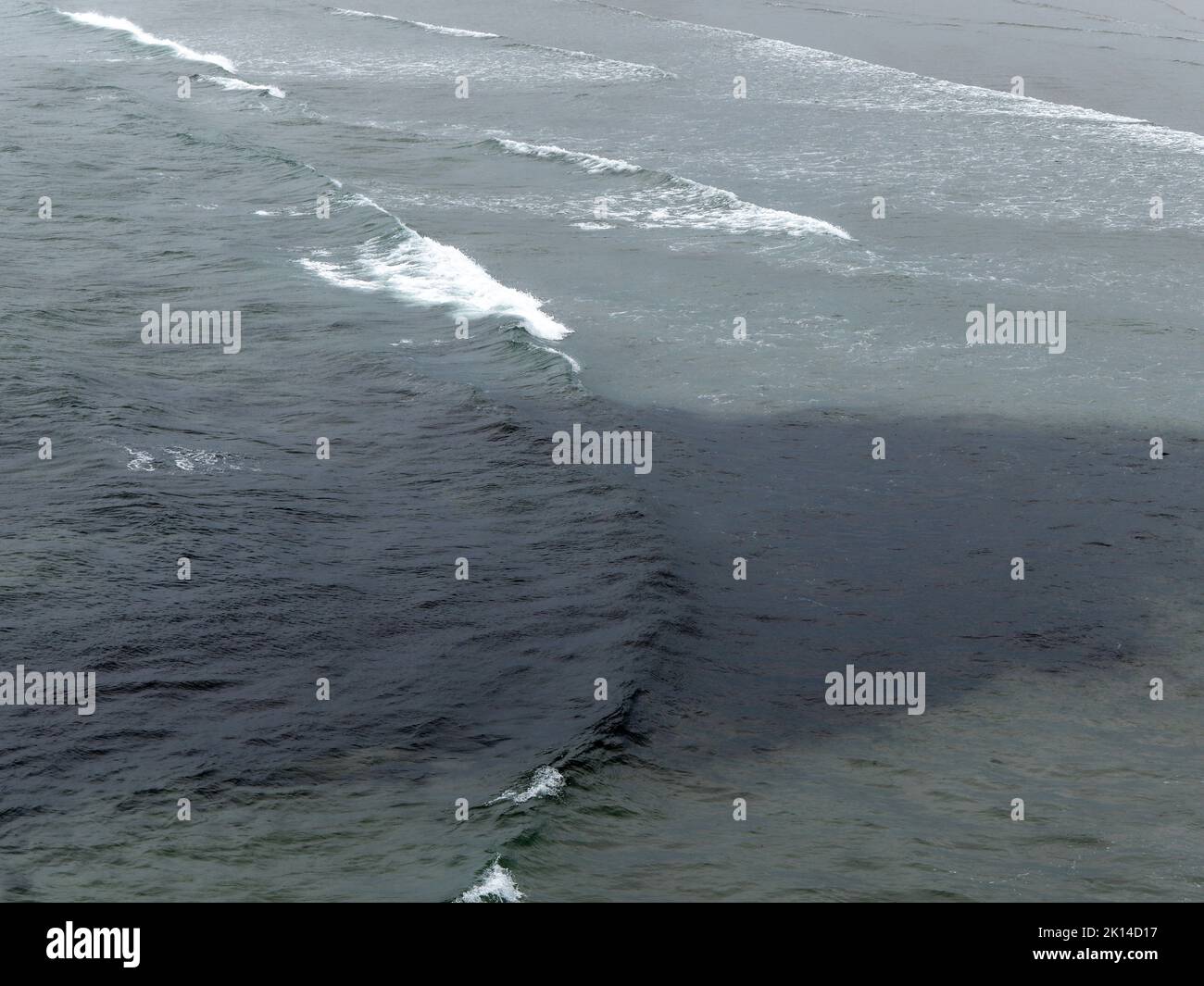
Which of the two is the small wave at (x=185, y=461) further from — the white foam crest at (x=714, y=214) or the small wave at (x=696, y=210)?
the white foam crest at (x=714, y=214)

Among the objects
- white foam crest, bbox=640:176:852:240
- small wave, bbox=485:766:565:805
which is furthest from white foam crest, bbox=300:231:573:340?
small wave, bbox=485:766:565:805

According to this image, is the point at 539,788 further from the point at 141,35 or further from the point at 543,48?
the point at 141,35

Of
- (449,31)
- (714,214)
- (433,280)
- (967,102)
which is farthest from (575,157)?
(449,31)

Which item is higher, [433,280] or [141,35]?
[141,35]

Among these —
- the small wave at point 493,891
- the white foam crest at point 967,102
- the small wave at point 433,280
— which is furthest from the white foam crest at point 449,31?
the small wave at point 493,891

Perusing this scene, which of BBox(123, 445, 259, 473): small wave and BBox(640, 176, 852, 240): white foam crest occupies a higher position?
BBox(640, 176, 852, 240): white foam crest

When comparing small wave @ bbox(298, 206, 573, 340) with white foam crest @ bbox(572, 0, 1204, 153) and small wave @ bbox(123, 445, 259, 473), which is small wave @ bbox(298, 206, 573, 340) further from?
white foam crest @ bbox(572, 0, 1204, 153)
